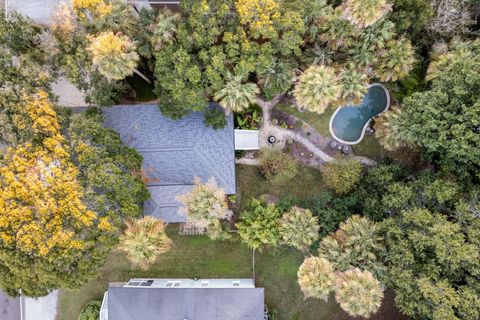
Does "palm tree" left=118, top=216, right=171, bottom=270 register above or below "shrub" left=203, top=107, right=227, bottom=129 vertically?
below

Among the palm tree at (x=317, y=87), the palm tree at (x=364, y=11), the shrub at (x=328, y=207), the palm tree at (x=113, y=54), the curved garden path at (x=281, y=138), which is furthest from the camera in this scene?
Result: the curved garden path at (x=281, y=138)

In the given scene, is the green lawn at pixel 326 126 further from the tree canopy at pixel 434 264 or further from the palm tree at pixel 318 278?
the palm tree at pixel 318 278

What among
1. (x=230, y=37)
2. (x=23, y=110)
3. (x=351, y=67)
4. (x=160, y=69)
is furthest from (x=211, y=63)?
(x=23, y=110)

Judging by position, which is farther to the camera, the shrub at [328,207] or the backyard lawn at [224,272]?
the backyard lawn at [224,272]

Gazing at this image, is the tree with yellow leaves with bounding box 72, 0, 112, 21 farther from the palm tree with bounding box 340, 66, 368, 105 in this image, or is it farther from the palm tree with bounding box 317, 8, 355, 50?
the palm tree with bounding box 340, 66, 368, 105

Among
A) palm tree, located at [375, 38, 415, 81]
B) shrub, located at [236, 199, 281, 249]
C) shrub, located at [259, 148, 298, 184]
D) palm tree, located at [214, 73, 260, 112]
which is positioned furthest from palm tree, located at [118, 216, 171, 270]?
palm tree, located at [375, 38, 415, 81]

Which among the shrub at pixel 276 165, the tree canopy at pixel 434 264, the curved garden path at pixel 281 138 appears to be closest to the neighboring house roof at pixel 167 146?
the shrub at pixel 276 165

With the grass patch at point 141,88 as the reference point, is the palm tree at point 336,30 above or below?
above
